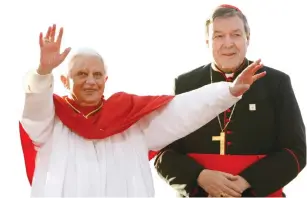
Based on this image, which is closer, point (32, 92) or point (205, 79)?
point (32, 92)

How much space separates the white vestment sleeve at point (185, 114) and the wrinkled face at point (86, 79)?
0.85 feet

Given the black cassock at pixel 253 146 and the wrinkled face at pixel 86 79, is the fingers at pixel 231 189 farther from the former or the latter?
the wrinkled face at pixel 86 79

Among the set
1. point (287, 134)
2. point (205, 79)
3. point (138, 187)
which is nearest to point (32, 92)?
point (138, 187)

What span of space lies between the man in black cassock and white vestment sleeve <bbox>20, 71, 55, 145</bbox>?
53cm

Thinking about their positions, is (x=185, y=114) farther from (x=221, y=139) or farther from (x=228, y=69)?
(x=228, y=69)

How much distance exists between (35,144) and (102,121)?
30 cm

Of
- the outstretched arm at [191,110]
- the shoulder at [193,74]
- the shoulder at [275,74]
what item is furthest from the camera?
the shoulder at [193,74]

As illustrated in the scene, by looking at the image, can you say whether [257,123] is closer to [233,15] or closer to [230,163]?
[230,163]

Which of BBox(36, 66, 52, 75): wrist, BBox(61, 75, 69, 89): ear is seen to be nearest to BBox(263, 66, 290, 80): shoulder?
BBox(61, 75, 69, 89): ear

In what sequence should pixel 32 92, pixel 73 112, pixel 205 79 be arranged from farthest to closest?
pixel 205 79 → pixel 73 112 → pixel 32 92

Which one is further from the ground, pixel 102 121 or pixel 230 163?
pixel 102 121

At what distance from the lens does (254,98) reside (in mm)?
2746

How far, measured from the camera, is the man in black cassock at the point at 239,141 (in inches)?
102

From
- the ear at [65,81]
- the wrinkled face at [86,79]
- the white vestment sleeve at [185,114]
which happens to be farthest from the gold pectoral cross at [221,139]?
the ear at [65,81]
